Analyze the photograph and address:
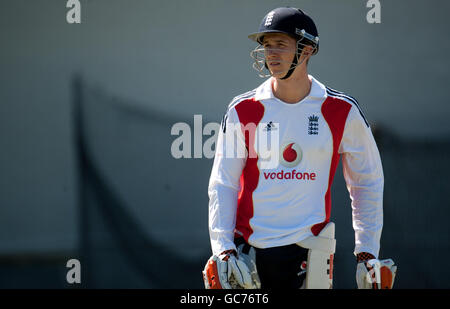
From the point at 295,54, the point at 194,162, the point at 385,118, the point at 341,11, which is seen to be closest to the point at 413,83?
the point at 385,118

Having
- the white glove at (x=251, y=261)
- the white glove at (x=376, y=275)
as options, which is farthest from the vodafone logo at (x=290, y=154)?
the white glove at (x=376, y=275)

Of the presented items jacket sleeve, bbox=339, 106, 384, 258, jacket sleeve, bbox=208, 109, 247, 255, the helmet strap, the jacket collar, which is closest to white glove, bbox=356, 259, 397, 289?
jacket sleeve, bbox=339, 106, 384, 258

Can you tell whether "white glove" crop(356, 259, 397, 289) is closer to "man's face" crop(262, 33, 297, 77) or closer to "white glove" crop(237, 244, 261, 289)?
"white glove" crop(237, 244, 261, 289)

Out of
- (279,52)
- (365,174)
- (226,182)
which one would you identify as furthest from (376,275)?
(279,52)

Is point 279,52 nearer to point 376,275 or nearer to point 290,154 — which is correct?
point 290,154

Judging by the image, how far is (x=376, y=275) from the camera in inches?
128

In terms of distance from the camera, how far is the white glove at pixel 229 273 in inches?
125

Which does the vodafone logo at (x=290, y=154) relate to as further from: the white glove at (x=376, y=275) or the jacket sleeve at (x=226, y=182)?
the white glove at (x=376, y=275)

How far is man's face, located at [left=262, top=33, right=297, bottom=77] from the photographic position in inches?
133

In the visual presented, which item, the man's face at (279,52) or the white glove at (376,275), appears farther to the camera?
the man's face at (279,52)

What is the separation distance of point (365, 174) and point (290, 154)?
1.24 ft

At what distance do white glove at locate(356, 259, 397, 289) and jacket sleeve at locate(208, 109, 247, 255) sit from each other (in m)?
0.61

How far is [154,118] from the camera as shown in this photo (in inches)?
233

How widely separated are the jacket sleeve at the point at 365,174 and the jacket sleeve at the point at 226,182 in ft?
1.64
